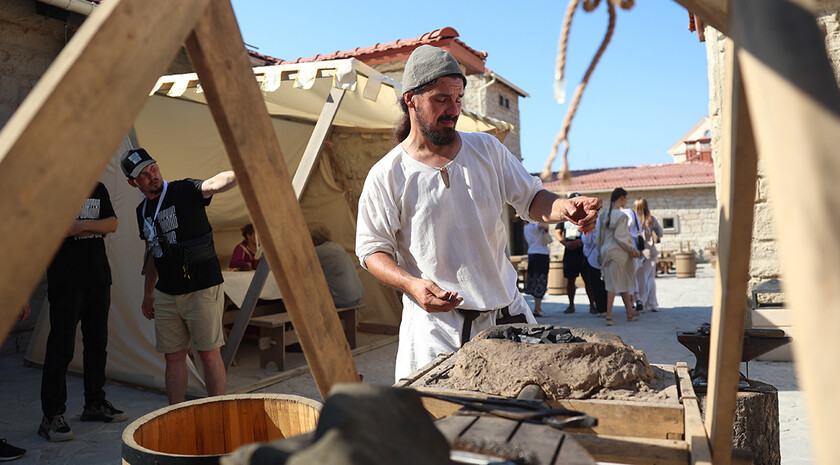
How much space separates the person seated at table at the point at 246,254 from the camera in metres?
6.72

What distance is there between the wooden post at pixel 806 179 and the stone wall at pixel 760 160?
477 cm

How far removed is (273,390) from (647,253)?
570cm

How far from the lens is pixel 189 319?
3.88 metres

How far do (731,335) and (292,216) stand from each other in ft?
2.87

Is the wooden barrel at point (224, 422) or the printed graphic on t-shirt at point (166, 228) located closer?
the wooden barrel at point (224, 422)

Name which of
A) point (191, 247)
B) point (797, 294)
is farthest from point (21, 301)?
point (191, 247)

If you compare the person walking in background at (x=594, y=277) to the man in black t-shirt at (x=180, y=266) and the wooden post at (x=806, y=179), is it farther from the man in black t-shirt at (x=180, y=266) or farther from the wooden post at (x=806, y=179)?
the wooden post at (x=806, y=179)

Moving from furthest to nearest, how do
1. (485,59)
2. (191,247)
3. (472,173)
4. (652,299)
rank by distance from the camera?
(485,59)
(652,299)
(191,247)
(472,173)

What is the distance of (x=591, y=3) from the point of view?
93 centimetres

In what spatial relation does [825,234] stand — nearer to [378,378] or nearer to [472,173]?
[472,173]

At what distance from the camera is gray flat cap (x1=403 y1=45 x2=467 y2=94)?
216 centimetres

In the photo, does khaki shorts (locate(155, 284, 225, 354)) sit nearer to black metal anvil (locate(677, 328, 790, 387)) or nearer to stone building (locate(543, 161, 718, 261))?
black metal anvil (locate(677, 328, 790, 387))

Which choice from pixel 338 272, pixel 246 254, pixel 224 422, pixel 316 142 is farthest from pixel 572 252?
pixel 224 422

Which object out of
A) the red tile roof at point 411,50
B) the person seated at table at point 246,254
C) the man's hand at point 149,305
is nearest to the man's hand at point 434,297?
the man's hand at point 149,305
